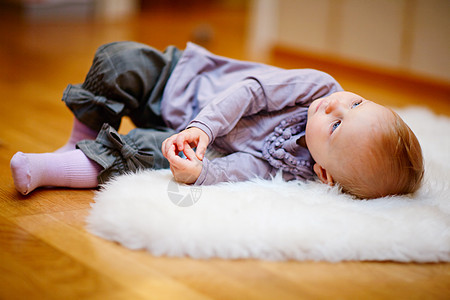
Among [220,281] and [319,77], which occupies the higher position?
[319,77]

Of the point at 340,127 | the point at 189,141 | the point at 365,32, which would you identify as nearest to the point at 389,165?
the point at 340,127

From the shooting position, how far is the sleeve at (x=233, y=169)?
3.31 ft

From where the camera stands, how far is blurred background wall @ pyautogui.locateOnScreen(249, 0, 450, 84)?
2287mm

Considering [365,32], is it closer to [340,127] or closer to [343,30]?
[343,30]

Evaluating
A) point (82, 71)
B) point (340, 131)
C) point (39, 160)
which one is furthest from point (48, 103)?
point (340, 131)

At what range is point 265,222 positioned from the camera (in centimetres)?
87

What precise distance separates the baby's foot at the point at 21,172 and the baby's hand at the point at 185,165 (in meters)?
0.27

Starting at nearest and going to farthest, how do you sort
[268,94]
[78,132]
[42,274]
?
[42,274]
[268,94]
[78,132]

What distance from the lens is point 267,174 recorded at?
1.10 m

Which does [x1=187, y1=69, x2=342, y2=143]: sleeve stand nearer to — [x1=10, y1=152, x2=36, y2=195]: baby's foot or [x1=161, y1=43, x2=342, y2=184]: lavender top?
[x1=161, y1=43, x2=342, y2=184]: lavender top

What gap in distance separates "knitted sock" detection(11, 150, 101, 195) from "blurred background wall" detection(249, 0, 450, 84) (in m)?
1.83

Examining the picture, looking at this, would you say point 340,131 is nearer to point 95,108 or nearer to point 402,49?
point 95,108

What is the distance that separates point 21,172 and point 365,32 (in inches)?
81.1

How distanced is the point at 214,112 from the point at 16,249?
46 centimetres
